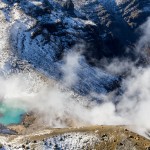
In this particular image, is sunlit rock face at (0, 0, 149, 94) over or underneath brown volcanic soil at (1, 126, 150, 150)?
over

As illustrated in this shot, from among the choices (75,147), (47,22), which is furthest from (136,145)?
(47,22)

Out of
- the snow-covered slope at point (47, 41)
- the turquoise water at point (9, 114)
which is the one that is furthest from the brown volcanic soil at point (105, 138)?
the snow-covered slope at point (47, 41)

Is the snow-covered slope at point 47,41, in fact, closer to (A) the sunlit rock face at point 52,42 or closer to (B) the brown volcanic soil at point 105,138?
(A) the sunlit rock face at point 52,42

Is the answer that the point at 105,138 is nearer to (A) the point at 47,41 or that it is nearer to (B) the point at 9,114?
(B) the point at 9,114

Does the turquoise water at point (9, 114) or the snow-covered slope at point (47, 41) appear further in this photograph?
the snow-covered slope at point (47, 41)

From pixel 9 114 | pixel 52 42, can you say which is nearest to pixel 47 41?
pixel 52 42

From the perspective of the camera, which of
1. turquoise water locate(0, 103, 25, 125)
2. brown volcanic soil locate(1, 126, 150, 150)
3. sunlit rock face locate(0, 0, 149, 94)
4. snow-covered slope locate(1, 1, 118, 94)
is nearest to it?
brown volcanic soil locate(1, 126, 150, 150)

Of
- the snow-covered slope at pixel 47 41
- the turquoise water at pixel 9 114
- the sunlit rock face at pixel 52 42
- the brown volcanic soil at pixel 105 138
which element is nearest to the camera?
the brown volcanic soil at pixel 105 138

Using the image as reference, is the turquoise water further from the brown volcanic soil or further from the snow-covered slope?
the brown volcanic soil

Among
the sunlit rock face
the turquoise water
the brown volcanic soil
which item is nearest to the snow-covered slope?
the sunlit rock face
